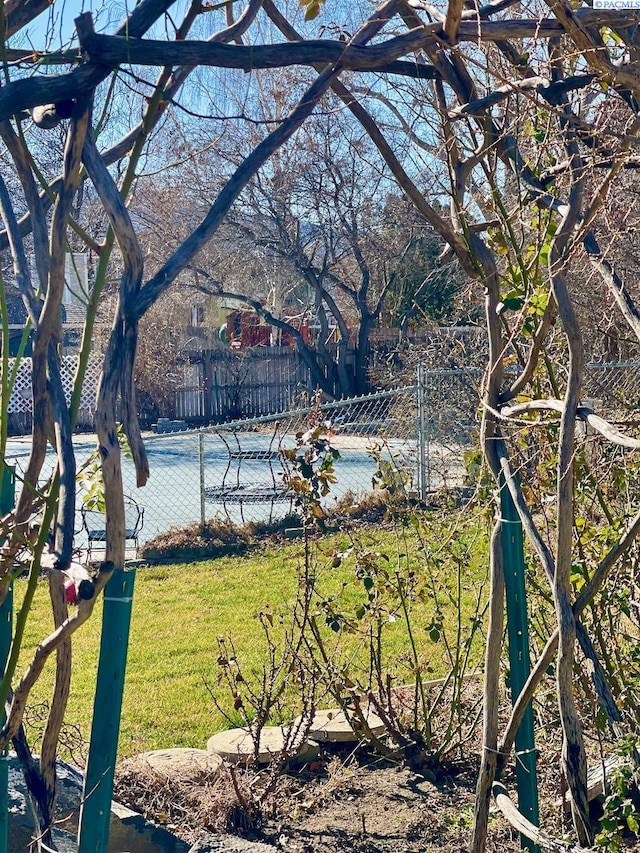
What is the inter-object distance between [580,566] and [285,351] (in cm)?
2223

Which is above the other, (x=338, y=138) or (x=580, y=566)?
(x=338, y=138)

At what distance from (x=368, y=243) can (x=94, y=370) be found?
704 centimetres

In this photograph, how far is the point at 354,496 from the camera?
421 inches

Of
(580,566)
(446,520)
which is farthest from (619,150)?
(446,520)

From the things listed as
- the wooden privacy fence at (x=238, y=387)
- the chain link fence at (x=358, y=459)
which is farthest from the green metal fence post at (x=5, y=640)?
the wooden privacy fence at (x=238, y=387)

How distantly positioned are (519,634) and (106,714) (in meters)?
1.23

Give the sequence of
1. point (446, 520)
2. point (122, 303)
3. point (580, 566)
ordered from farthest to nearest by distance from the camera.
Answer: point (446, 520) < point (580, 566) < point (122, 303)

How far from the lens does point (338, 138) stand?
1966 centimetres

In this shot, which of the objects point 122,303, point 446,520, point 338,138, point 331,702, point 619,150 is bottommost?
point 331,702

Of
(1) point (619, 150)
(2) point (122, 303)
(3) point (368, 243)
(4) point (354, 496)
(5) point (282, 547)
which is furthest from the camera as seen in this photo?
(3) point (368, 243)

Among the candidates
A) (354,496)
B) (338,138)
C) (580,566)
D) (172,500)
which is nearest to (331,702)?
(580,566)

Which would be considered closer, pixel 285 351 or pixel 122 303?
pixel 122 303

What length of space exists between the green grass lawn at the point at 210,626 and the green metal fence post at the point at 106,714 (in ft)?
6.86

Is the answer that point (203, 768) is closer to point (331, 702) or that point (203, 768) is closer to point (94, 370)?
point (331, 702)
